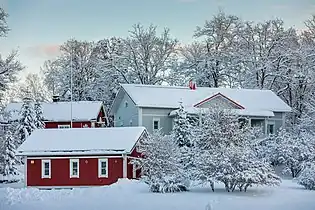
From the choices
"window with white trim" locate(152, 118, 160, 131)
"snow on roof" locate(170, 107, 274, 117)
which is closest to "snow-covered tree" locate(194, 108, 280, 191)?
"snow on roof" locate(170, 107, 274, 117)

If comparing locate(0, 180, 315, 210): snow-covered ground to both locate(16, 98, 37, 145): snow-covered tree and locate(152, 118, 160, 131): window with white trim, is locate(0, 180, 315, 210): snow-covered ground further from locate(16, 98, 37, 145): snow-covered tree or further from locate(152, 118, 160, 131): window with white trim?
locate(16, 98, 37, 145): snow-covered tree

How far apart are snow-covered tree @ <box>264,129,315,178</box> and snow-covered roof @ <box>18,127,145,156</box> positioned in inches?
221

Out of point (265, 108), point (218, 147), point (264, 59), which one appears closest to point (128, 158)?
point (218, 147)

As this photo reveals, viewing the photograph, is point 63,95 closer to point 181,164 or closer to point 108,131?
point 108,131

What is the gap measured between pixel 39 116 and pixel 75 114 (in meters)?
2.45

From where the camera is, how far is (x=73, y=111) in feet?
130

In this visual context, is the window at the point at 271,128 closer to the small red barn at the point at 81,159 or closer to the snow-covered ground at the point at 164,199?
the small red barn at the point at 81,159

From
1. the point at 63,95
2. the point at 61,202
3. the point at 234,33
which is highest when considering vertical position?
the point at 234,33

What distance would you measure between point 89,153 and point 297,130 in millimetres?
10939

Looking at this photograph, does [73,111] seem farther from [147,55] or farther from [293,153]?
[293,153]

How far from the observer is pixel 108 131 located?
26688 mm

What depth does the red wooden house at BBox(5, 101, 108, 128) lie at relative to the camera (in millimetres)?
39438

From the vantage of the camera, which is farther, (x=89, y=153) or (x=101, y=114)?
(x=101, y=114)

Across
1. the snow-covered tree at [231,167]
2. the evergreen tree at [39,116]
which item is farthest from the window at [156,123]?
the snow-covered tree at [231,167]
